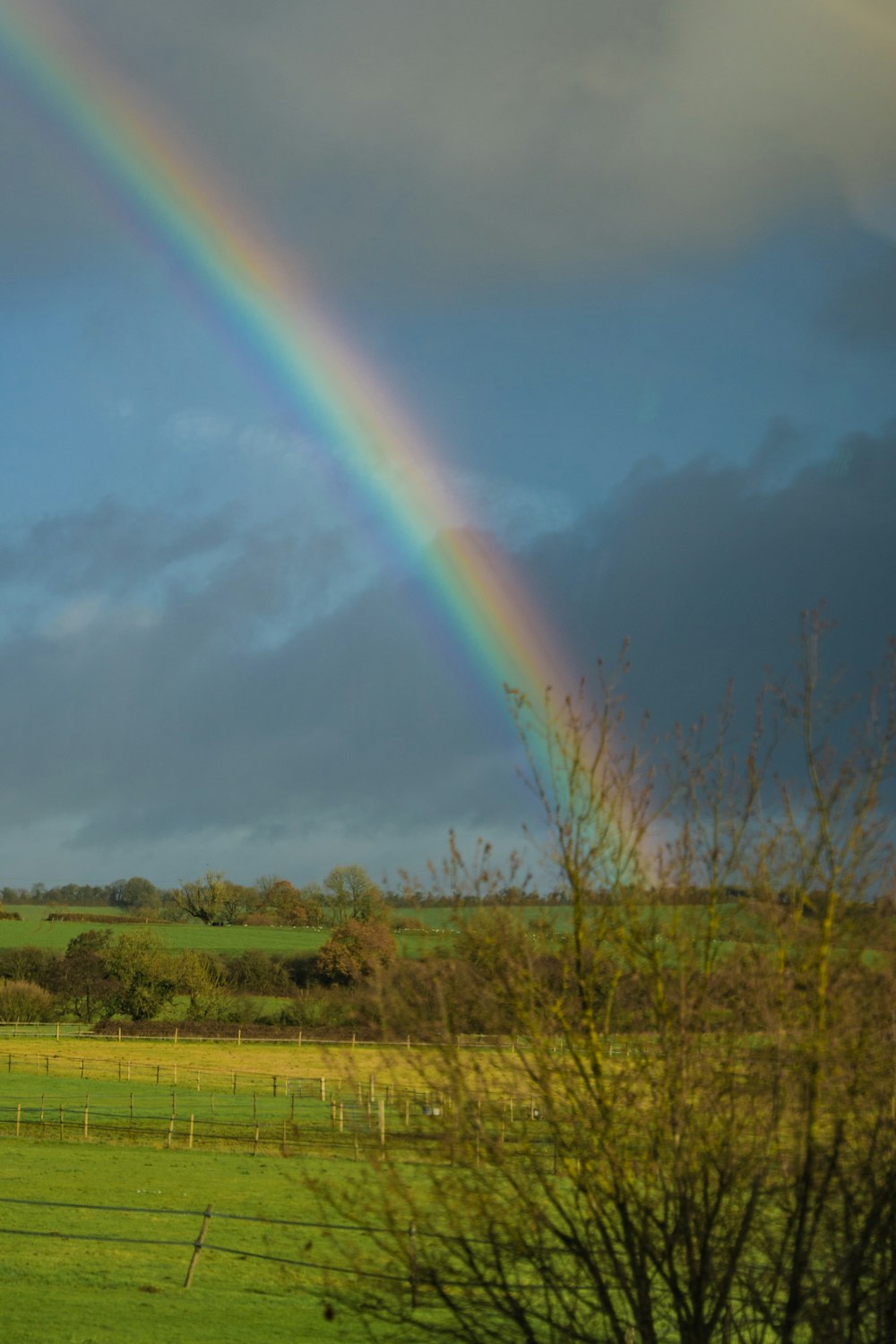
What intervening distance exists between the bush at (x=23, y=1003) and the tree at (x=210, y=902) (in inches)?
1891

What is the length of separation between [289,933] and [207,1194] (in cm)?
8782

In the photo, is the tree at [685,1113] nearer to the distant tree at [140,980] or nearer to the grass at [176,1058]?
the grass at [176,1058]

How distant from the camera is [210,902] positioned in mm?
141625

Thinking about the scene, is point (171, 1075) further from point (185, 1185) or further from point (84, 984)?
point (185, 1185)

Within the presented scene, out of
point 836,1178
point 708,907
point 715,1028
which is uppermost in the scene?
point 708,907

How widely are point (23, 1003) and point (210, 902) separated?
51239 millimetres

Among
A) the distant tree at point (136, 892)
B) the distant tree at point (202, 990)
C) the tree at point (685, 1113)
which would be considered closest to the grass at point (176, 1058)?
the distant tree at point (202, 990)

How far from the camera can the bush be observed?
89.4 m

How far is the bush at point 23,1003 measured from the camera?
89375 mm

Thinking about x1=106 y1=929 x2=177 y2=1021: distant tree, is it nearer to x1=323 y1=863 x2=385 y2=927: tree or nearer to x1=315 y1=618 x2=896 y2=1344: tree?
x1=323 y1=863 x2=385 y2=927: tree

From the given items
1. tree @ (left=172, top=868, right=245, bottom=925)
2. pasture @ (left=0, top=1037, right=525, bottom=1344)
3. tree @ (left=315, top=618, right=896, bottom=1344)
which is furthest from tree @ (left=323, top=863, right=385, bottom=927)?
tree @ (left=315, top=618, right=896, bottom=1344)

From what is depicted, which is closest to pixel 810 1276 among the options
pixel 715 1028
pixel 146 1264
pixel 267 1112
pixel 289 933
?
pixel 715 1028

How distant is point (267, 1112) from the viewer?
6091 centimetres

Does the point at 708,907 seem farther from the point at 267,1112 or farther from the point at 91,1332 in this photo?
the point at 267,1112
